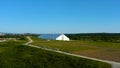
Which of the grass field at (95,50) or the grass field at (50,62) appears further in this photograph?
the grass field at (95,50)

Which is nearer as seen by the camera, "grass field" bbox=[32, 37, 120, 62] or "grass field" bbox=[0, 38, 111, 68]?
"grass field" bbox=[0, 38, 111, 68]

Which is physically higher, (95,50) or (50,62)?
(95,50)

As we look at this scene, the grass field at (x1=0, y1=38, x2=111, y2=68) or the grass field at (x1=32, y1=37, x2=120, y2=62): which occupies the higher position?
the grass field at (x1=32, y1=37, x2=120, y2=62)

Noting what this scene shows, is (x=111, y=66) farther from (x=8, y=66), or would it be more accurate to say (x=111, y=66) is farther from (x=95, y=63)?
(x=8, y=66)

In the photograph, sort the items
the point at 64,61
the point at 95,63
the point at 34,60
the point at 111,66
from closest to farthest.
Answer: the point at 111,66 → the point at 95,63 → the point at 64,61 → the point at 34,60

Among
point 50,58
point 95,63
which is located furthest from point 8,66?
point 95,63

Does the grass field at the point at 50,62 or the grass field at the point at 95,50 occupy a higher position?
the grass field at the point at 95,50

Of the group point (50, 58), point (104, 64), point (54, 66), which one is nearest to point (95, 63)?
point (104, 64)

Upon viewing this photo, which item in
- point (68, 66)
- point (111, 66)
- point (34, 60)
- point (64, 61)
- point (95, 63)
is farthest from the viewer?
point (34, 60)

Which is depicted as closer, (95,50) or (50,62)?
(50,62)

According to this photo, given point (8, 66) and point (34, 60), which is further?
point (34, 60)
